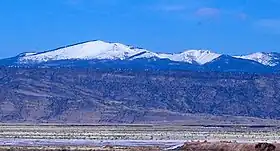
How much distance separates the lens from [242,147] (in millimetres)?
67625

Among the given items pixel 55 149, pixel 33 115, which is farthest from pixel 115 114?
pixel 55 149

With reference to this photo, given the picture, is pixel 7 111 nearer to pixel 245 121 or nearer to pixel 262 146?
pixel 245 121

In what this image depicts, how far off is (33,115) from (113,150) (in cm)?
12667

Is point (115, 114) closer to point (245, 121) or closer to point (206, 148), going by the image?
point (245, 121)

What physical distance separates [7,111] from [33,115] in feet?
21.0

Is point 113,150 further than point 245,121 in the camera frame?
No

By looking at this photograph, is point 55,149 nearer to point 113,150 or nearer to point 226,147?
point 113,150

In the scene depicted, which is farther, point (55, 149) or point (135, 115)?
point (135, 115)

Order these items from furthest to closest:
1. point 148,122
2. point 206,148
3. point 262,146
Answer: point 148,122
point 206,148
point 262,146

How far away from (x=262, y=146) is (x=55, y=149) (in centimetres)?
1780

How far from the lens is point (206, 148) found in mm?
71375

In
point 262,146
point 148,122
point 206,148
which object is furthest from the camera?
point 148,122

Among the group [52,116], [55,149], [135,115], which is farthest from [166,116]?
[55,149]

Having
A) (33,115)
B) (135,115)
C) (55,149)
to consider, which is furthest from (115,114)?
(55,149)
